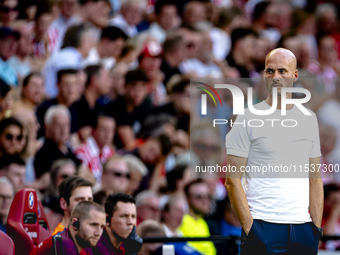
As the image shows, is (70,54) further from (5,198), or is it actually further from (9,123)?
(5,198)

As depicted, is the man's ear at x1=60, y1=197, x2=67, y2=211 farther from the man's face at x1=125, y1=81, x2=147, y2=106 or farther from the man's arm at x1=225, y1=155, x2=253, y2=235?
the man's face at x1=125, y1=81, x2=147, y2=106

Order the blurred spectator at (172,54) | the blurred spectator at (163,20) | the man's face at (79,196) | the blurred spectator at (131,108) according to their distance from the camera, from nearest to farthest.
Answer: the man's face at (79,196) < the blurred spectator at (131,108) < the blurred spectator at (172,54) < the blurred spectator at (163,20)

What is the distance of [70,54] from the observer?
18.2 feet

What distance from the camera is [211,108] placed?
8.73ft

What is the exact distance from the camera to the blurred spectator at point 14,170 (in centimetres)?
434

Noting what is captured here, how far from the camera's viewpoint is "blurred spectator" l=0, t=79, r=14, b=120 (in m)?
4.77

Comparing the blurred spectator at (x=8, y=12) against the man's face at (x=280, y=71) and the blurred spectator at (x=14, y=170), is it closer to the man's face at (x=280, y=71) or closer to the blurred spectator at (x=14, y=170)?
the blurred spectator at (x=14, y=170)

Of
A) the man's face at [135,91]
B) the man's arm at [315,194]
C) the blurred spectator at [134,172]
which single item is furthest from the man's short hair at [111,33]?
the man's arm at [315,194]

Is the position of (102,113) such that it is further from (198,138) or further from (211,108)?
(211,108)

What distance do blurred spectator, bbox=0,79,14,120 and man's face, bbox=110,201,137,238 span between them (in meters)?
2.42

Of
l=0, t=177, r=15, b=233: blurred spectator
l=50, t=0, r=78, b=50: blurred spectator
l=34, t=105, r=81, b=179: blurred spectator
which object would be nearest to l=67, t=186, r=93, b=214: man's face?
l=0, t=177, r=15, b=233: blurred spectator

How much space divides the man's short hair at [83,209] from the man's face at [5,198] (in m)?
1.27


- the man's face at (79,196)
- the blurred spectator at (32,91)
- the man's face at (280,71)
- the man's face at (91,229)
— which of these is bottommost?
the man's face at (91,229)

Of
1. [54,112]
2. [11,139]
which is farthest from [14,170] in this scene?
[54,112]
